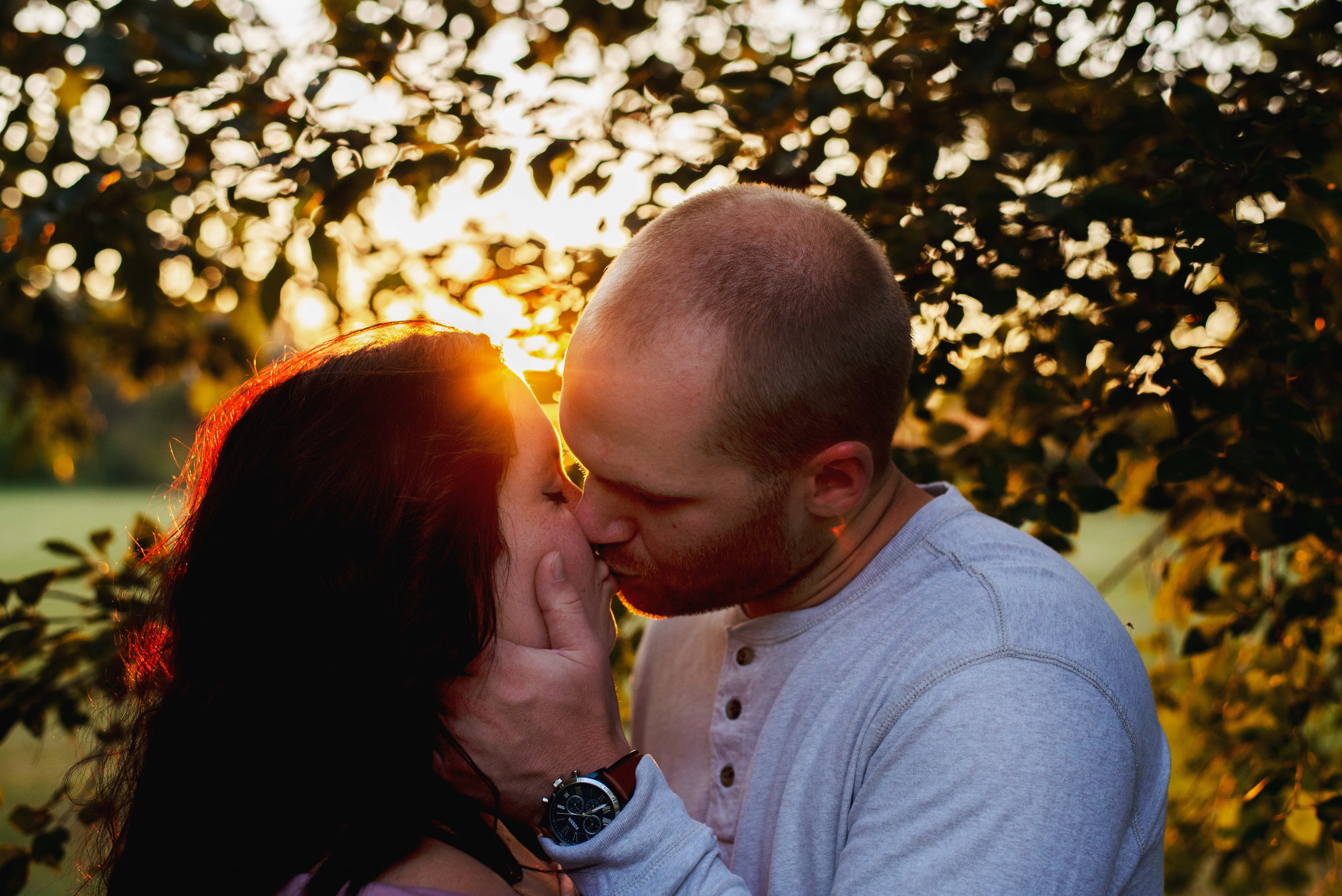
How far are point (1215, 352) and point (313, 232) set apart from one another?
212 centimetres

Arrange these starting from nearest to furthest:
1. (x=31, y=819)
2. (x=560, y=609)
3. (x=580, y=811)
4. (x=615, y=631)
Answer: (x=580, y=811) → (x=560, y=609) → (x=615, y=631) → (x=31, y=819)

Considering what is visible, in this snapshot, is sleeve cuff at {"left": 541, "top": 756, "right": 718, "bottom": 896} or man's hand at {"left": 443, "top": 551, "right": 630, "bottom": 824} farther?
man's hand at {"left": 443, "top": 551, "right": 630, "bottom": 824}

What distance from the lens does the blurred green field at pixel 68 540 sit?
11.5 feet

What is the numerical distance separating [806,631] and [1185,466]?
2.99 ft

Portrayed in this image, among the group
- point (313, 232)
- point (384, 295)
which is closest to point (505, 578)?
point (313, 232)

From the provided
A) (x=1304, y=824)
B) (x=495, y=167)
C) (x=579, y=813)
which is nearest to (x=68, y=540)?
(x=495, y=167)

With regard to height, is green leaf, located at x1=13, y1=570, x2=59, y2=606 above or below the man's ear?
below

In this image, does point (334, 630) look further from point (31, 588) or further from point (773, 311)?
point (31, 588)

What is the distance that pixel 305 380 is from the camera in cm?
186

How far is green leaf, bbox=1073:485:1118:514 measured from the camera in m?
2.14

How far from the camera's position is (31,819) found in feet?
7.75

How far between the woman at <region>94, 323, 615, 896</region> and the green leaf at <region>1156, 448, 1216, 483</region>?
1.30 m

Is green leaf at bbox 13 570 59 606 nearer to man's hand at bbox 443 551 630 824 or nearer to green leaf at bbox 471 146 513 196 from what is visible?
man's hand at bbox 443 551 630 824

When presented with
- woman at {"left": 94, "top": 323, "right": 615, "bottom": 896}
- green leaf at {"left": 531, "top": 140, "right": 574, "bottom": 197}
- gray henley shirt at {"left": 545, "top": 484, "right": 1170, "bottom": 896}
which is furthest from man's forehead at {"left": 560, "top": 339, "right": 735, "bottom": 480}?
green leaf at {"left": 531, "top": 140, "right": 574, "bottom": 197}
